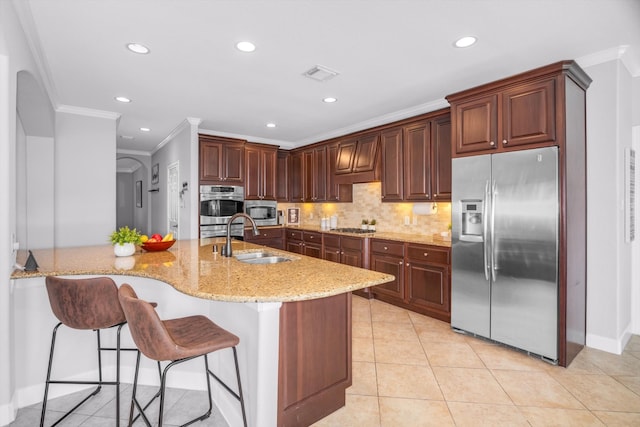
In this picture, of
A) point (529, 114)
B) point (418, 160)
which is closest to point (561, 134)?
point (529, 114)

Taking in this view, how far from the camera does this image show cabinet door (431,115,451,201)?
387 cm

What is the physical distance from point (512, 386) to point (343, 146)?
152 inches

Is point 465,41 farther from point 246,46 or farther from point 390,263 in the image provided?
point 390,263

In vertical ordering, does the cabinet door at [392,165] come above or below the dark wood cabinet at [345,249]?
above

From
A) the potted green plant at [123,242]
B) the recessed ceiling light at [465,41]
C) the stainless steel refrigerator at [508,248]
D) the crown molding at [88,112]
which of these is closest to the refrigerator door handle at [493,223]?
the stainless steel refrigerator at [508,248]

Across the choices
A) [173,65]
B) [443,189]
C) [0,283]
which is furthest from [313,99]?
[0,283]

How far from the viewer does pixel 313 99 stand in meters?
3.98

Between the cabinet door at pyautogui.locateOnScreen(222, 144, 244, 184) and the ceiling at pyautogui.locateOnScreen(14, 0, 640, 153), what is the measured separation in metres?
1.23

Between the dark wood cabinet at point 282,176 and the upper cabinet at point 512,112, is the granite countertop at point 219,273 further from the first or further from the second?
the dark wood cabinet at point 282,176

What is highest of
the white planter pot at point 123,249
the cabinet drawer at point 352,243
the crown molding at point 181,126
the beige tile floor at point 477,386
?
the crown molding at point 181,126

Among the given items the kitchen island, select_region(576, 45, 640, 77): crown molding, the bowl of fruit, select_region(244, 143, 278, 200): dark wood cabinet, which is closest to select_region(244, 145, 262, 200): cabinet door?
select_region(244, 143, 278, 200): dark wood cabinet

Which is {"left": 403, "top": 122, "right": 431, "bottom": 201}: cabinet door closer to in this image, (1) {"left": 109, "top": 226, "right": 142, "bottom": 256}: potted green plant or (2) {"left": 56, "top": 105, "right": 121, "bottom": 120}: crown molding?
(1) {"left": 109, "top": 226, "right": 142, "bottom": 256}: potted green plant

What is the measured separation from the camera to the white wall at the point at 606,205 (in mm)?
2857

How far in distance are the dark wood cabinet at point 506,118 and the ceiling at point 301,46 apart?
0.26 meters
